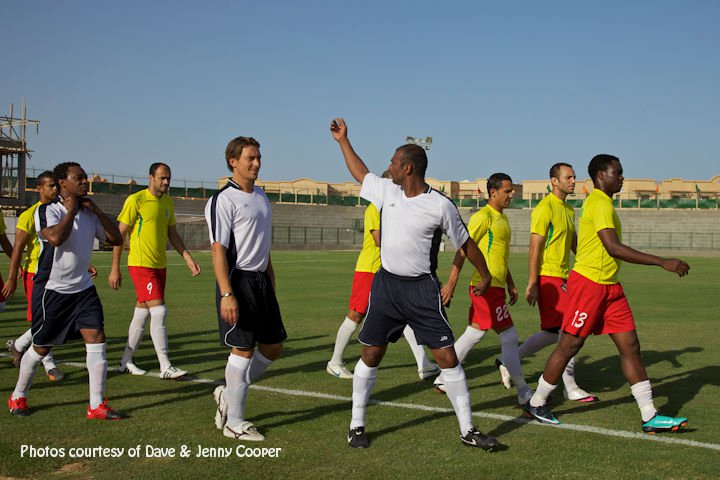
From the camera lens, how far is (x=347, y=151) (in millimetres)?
6016

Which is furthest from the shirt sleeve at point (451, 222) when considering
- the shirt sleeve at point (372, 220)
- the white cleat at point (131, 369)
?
the white cleat at point (131, 369)

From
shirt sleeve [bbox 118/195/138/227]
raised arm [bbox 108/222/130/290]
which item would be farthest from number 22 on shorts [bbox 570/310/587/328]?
shirt sleeve [bbox 118/195/138/227]

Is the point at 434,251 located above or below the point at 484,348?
above

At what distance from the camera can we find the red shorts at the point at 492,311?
7168 mm

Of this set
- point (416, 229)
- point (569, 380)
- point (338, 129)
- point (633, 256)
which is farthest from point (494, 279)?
point (338, 129)

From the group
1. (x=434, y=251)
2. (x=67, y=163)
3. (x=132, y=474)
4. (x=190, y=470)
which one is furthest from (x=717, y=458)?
(x=67, y=163)

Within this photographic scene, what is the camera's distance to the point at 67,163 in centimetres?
628

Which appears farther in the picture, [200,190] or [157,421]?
[200,190]

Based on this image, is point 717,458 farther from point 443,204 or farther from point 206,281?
point 206,281

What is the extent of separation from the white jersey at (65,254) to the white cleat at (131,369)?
186 centimetres

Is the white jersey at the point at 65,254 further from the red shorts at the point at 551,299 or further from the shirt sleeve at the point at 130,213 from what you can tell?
the red shorts at the point at 551,299

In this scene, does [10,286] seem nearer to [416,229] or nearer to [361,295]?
[361,295]

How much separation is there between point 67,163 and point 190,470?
2.95m

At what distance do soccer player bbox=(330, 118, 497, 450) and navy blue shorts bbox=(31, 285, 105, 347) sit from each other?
2.35 m
